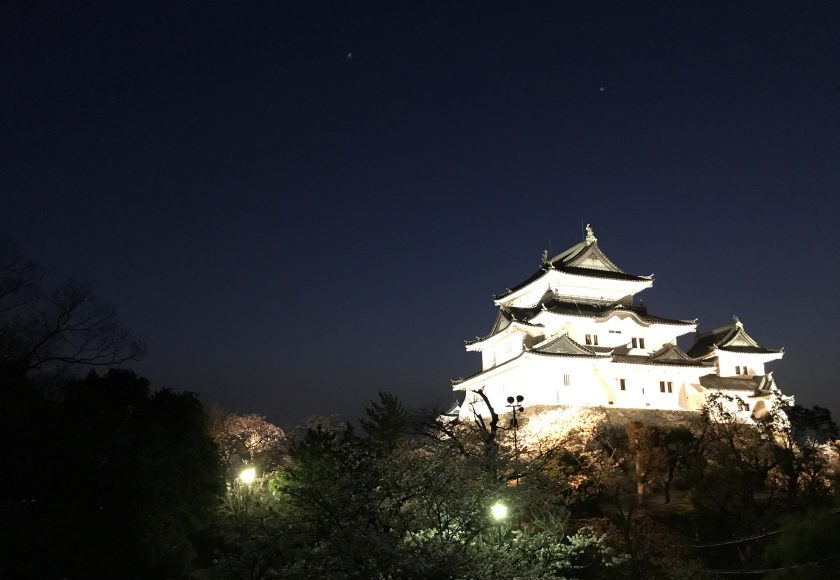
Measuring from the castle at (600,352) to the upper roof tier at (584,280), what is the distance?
64 mm

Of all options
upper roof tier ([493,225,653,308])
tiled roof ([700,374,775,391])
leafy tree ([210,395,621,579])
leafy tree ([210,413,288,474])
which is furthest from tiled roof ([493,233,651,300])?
leafy tree ([210,395,621,579])

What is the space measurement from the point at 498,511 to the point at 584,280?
113ft

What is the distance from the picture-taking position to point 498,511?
15.0 m

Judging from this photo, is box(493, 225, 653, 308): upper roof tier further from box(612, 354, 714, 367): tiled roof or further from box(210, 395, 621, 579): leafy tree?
box(210, 395, 621, 579): leafy tree

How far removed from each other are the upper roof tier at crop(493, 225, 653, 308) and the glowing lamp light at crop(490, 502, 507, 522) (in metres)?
32.4

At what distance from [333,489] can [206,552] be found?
19500mm

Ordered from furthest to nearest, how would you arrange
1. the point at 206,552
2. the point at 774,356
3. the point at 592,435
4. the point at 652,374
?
the point at 774,356 < the point at 652,374 < the point at 592,435 < the point at 206,552

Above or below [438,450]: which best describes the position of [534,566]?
below

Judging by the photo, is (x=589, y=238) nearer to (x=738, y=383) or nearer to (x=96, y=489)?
(x=738, y=383)

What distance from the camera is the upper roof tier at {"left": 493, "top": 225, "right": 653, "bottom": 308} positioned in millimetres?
47250

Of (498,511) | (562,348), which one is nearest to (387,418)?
(562,348)

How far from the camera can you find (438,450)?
18.1m

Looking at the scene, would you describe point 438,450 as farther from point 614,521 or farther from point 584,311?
point 584,311

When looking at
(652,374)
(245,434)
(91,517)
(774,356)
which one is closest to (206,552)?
(91,517)
